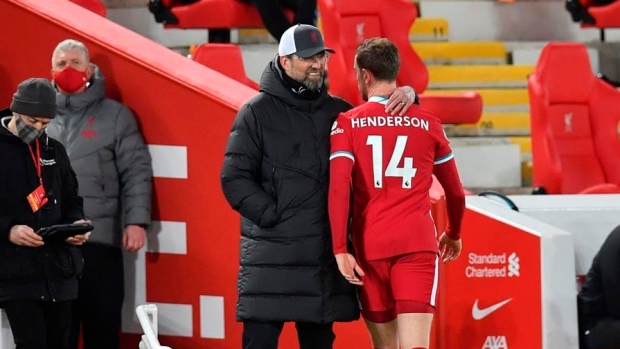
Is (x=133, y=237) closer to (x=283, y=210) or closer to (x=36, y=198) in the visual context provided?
(x=36, y=198)

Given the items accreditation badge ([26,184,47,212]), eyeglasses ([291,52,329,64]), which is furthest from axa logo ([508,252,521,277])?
accreditation badge ([26,184,47,212])

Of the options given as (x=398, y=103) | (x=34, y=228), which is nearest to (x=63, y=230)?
(x=34, y=228)

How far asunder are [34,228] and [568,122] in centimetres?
442

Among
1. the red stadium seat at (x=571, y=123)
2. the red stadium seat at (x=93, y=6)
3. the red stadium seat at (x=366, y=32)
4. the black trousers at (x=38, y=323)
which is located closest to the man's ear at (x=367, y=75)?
the black trousers at (x=38, y=323)

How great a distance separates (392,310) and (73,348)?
5.32 feet

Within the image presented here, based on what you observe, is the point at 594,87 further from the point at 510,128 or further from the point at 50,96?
the point at 50,96

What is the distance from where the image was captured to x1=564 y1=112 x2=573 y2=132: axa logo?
823 cm

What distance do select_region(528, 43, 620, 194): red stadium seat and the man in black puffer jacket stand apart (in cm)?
377

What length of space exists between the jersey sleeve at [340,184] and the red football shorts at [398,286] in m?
0.16

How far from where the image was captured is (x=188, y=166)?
547 cm

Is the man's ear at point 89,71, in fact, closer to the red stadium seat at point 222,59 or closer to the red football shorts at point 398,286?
the red football shorts at point 398,286

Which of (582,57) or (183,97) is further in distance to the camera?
(582,57)

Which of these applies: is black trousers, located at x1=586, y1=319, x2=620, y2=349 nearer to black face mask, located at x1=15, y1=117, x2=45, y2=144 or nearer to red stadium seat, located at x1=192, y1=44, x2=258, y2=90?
black face mask, located at x1=15, y1=117, x2=45, y2=144

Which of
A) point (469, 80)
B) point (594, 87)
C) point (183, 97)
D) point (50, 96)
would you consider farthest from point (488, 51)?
point (50, 96)
